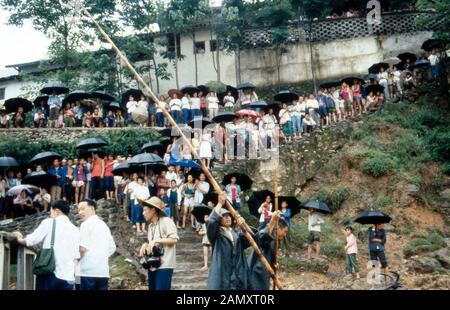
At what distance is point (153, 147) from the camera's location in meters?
17.2

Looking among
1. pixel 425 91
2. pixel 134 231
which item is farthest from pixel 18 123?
pixel 425 91

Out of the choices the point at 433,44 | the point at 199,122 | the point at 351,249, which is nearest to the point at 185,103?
the point at 199,122

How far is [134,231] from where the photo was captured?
14.4 meters

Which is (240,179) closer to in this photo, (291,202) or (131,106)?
(291,202)

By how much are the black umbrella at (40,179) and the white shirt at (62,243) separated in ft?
30.1

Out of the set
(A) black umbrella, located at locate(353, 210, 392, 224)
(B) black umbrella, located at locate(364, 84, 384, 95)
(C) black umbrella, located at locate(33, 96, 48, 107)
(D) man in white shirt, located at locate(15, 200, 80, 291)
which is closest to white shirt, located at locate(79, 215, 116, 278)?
(D) man in white shirt, located at locate(15, 200, 80, 291)

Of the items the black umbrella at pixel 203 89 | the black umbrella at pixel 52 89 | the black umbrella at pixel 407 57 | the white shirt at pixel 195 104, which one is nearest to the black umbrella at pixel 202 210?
the white shirt at pixel 195 104

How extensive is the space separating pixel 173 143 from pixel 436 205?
394 inches

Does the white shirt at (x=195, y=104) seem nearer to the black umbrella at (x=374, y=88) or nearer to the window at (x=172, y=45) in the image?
the black umbrella at (x=374, y=88)

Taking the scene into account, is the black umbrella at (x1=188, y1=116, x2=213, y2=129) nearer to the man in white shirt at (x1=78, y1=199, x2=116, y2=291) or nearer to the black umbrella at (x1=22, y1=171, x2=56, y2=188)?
the black umbrella at (x1=22, y1=171, x2=56, y2=188)

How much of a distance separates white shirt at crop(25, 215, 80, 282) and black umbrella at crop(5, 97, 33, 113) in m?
15.8

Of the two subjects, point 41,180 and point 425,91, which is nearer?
point 41,180

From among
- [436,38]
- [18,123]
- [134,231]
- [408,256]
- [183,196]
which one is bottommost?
[408,256]

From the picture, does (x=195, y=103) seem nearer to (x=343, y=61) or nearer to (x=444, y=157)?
(x=444, y=157)
